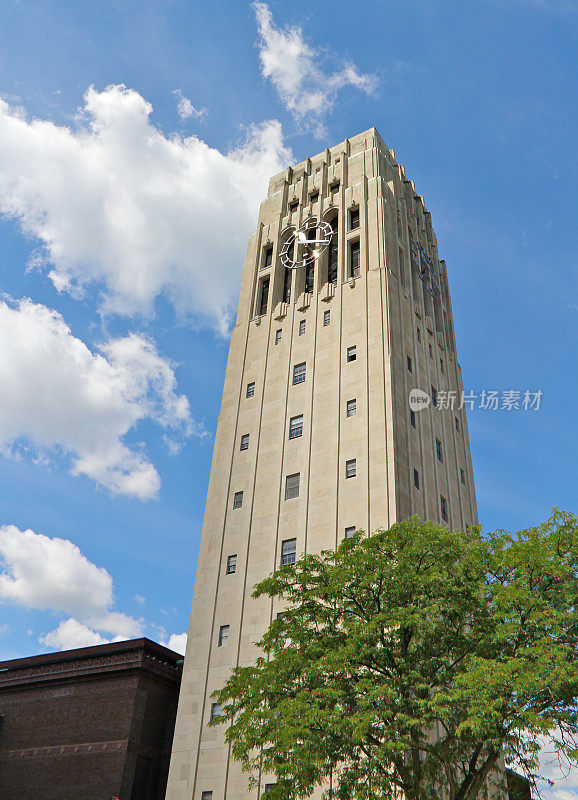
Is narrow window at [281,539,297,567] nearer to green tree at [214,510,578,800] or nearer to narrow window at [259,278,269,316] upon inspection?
green tree at [214,510,578,800]

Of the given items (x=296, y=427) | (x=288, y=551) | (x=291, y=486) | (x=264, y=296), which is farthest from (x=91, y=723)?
(x=264, y=296)

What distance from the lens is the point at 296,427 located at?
160 ft

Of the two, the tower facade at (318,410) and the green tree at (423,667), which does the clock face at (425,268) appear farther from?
the green tree at (423,667)

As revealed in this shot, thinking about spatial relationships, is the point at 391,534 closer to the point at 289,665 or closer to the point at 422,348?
the point at 289,665

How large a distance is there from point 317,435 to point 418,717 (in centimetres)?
2481

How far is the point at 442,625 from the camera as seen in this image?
25031 mm

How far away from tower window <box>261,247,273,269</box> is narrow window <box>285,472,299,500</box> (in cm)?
2295

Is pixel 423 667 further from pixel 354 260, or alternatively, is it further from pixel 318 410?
pixel 354 260

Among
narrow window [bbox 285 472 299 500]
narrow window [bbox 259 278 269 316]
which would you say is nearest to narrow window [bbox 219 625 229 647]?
narrow window [bbox 285 472 299 500]

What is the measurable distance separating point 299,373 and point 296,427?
486 cm

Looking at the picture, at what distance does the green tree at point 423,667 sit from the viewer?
863 inches

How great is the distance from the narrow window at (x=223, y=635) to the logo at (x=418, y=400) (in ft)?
63.8

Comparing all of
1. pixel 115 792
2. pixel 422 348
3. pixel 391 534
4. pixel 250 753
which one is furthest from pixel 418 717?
pixel 422 348

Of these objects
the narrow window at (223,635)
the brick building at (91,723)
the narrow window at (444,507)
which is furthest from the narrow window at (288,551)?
the narrow window at (444,507)
